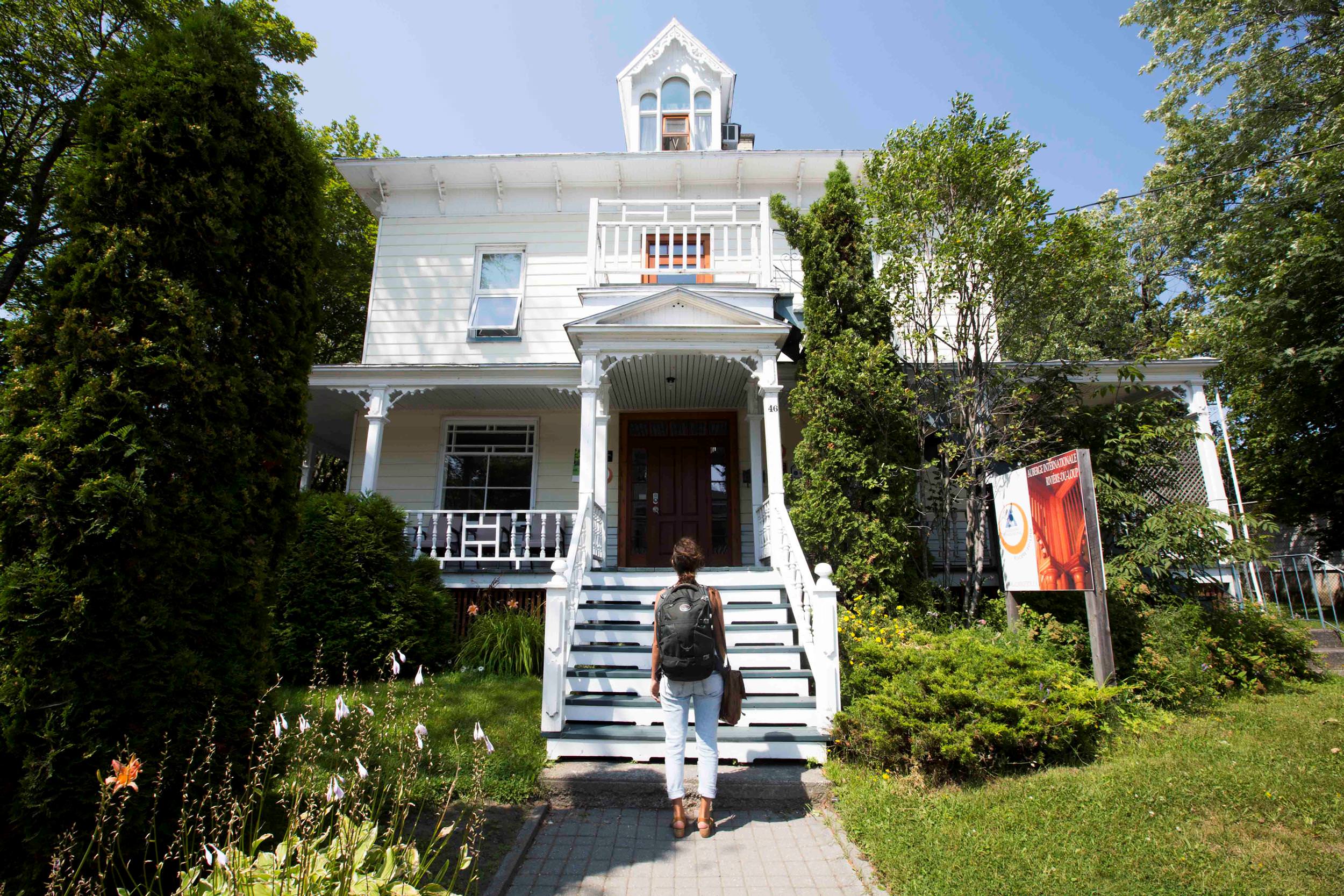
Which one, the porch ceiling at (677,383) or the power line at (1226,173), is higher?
the power line at (1226,173)

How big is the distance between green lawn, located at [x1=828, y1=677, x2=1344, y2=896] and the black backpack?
137 centimetres

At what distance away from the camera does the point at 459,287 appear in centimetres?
1164

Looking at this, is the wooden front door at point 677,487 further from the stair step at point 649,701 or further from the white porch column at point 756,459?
the stair step at point 649,701

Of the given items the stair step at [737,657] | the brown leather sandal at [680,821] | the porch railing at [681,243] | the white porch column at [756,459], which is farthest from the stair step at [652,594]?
the porch railing at [681,243]

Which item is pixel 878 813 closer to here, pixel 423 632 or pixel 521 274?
pixel 423 632

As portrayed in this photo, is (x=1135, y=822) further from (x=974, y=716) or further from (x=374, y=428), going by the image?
(x=374, y=428)

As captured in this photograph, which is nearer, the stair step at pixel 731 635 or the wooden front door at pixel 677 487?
the stair step at pixel 731 635

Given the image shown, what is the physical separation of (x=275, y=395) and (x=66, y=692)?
5.58 ft

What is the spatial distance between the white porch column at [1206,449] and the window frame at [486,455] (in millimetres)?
9929

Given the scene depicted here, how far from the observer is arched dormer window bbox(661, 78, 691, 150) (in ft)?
40.9

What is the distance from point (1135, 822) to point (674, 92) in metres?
13.4

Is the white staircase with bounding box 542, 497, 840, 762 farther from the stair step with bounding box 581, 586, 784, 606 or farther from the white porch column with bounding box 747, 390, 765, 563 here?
the white porch column with bounding box 747, 390, 765, 563

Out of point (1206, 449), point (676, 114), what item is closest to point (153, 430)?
point (676, 114)

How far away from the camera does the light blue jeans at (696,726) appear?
397 cm
